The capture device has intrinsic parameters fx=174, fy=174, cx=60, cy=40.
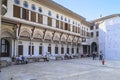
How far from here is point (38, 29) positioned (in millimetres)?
23391

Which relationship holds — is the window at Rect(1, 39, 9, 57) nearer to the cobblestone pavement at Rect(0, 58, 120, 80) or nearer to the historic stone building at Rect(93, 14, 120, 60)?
the cobblestone pavement at Rect(0, 58, 120, 80)

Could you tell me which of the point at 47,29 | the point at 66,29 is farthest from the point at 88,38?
the point at 47,29

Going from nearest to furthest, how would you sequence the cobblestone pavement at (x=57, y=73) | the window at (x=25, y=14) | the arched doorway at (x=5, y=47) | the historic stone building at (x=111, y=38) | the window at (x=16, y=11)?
1. the cobblestone pavement at (x=57, y=73)
2. the arched doorway at (x=5, y=47)
3. the window at (x=16, y=11)
4. the window at (x=25, y=14)
5. the historic stone building at (x=111, y=38)

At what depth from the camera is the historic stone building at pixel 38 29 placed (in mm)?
19327

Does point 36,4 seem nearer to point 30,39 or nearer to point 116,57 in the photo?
point 30,39

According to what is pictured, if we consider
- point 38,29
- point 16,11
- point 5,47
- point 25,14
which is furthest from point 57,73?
point 38,29

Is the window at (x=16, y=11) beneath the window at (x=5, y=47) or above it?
above

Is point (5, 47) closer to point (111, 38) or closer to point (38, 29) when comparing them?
point (38, 29)

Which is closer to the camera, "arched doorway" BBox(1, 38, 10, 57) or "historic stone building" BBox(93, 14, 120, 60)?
"arched doorway" BBox(1, 38, 10, 57)

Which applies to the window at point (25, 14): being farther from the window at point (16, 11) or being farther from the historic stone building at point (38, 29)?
the window at point (16, 11)

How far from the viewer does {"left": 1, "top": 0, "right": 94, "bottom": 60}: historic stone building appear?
63.4 feet

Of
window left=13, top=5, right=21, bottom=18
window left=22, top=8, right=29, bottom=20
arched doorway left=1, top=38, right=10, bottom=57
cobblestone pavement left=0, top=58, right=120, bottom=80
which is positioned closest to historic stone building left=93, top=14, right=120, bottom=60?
cobblestone pavement left=0, top=58, right=120, bottom=80

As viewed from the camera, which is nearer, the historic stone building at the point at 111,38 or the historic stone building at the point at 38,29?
the historic stone building at the point at 38,29

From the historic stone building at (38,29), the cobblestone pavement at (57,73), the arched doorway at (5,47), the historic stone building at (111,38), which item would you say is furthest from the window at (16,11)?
the historic stone building at (111,38)
